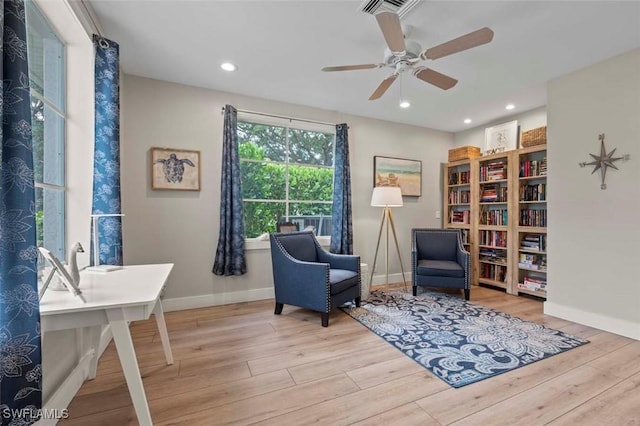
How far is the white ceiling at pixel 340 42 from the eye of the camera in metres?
2.04

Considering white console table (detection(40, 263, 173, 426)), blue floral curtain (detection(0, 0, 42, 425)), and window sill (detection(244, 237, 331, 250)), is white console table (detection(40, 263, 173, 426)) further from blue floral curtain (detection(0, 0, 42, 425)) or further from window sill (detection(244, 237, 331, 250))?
window sill (detection(244, 237, 331, 250))

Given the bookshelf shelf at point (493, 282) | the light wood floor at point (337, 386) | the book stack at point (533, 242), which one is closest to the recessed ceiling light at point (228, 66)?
the light wood floor at point (337, 386)

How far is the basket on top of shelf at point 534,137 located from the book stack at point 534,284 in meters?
1.76

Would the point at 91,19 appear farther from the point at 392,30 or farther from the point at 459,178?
the point at 459,178

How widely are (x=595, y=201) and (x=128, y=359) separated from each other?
3926 millimetres

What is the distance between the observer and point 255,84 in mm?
3262

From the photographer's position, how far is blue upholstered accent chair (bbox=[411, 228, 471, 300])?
11.7 ft

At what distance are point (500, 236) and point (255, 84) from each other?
12.8 feet

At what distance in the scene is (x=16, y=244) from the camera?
1025mm

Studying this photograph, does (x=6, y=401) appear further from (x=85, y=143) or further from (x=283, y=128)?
(x=283, y=128)

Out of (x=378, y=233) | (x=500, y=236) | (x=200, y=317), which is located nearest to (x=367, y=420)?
(x=200, y=317)

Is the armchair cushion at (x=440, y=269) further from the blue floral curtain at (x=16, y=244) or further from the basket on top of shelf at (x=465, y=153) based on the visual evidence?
the blue floral curtain at (x=16, y=244)

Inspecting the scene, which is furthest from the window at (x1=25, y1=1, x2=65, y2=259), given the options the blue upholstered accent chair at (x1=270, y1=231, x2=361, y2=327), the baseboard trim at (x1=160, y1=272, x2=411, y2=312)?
the blue upholstered accent chair at (x1=270, y1=231, x2=361, y2=327)

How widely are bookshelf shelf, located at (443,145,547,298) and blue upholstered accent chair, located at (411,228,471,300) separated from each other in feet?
2.18
